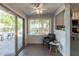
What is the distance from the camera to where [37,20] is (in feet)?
34.2

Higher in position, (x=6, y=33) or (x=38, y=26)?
(x=38, y=26)

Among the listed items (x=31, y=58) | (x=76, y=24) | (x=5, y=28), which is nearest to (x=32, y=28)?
(x=76, y=24)

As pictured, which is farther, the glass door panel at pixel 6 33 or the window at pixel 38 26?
the window at pixel 38 26

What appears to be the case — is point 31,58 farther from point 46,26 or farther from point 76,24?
point 46,26

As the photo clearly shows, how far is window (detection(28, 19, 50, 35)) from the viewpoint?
33.9ft

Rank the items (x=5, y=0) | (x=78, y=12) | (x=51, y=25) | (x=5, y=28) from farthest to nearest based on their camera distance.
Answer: (x=51, y=25) → (x=78, y=12) → (x=5, y=28) → (x=5, y=0)

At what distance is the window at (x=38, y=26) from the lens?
33.9 ft

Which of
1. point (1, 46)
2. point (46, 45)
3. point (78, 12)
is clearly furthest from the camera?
point (46, 45)

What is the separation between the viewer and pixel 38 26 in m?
10.4

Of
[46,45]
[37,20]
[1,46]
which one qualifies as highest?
[37,20]

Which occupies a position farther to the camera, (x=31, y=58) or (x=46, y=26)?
(x=46, y=26)

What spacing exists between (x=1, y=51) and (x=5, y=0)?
3188 mm

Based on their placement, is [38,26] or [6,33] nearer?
[6,33]

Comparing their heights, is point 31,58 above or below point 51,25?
below
